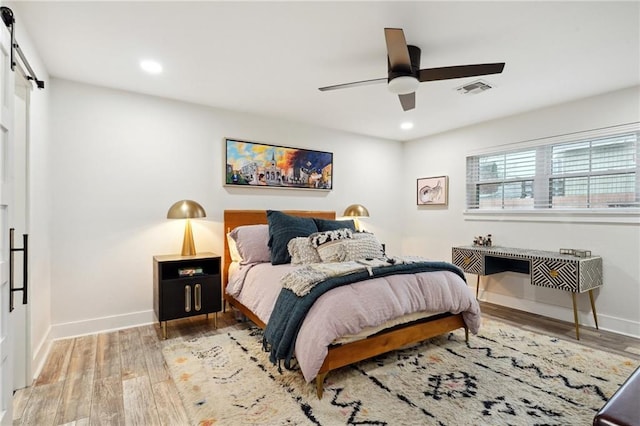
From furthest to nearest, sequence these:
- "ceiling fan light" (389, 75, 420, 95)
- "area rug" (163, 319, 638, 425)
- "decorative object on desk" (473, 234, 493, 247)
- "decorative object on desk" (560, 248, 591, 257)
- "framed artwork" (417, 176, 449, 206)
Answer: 1. "framed artwork" (417, 176, 449, 206)
2. "decorative object on desk" (473, 234, 493, 247)
3. "decorative object on desk" (560, 248, 591, 257)
4. "ceiling fan light" (389, 75, 420, 95)
5. "area rug" (163, 319, 638, 425)

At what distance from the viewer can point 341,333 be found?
2.08 m

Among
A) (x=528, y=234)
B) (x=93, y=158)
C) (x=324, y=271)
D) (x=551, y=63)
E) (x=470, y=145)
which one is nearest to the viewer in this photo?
(x=324, y=271)

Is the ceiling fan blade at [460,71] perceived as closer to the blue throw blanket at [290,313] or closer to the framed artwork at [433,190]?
the blue throw blanket at [290,313]

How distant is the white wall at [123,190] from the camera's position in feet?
9.96

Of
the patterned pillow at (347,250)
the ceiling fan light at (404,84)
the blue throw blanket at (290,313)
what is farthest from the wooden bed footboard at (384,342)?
the ceiling fan light at (404,84)

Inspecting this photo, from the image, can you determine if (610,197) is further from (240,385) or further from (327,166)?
(240,385)

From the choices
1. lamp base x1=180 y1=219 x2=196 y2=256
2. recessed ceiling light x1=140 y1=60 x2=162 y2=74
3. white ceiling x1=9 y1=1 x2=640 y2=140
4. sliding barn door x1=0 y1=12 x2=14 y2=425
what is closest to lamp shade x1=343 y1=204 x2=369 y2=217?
white ceiling x1=9 y1=1 x2=640 y2=140

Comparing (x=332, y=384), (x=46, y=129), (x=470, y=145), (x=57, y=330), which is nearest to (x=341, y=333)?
(x=332, y=384)

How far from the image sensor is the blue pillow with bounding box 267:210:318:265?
325 cm

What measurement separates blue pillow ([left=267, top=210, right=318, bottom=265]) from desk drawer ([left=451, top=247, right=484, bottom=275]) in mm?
1855

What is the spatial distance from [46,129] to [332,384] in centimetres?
316

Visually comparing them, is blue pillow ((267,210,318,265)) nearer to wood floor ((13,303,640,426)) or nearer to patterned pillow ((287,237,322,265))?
patterned pillow ((287,237,322,265))

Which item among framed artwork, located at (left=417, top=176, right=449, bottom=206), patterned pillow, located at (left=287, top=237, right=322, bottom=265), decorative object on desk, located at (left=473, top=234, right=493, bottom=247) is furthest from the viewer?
framed artwork, located at (left=417, top=176, right=449, bottom=206)

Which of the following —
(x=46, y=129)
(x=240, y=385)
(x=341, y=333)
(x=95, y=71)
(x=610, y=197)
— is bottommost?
(x=240, y=385)
